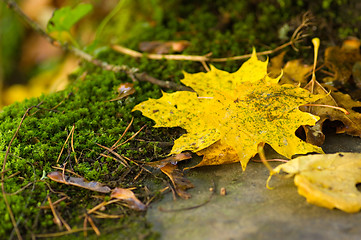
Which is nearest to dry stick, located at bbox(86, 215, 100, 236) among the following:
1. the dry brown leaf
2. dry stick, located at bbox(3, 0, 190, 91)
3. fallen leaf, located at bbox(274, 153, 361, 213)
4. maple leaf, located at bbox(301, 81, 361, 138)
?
fallen leaf, located at bbox(274, 153, 361, 213)

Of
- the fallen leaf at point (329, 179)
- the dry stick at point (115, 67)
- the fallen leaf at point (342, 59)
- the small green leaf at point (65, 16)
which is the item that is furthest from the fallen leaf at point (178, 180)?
the small green leaf at point (65, 16)

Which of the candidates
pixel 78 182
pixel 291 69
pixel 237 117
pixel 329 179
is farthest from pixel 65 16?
pixel 329 179

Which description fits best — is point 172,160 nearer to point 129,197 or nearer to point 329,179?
point 129,197

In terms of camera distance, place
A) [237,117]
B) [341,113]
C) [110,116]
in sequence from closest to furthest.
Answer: [237,117]
[341,113]
[110,116]

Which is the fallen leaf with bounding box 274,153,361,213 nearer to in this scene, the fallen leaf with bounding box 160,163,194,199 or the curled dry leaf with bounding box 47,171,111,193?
the fallen leaf with bounding box 160,163,194,199

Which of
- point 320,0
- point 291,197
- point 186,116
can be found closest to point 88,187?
point 186,116

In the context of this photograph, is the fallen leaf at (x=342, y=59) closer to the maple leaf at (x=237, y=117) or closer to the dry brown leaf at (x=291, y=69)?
the dry brown leaf at (x=291, y=69)
